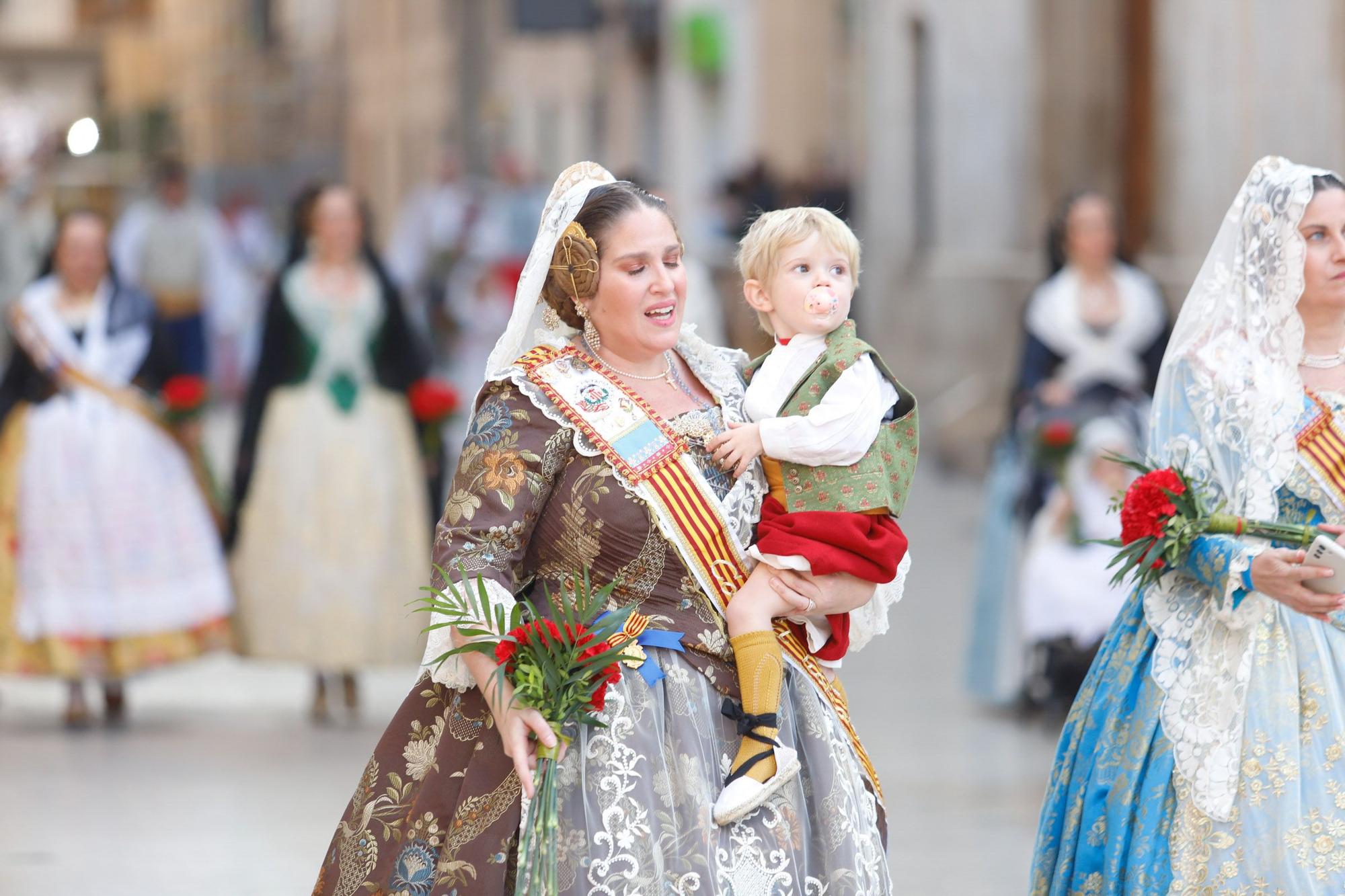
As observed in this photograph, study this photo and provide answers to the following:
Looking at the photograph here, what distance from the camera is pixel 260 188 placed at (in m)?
32.4

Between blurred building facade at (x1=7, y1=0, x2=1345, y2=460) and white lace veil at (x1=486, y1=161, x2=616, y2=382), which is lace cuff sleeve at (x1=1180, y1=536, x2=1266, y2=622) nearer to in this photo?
white lace veil at (x1=486, y1=161, x2=616, y2=382)

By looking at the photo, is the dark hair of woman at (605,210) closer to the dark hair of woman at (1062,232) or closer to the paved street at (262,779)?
the paved street at (262,779)

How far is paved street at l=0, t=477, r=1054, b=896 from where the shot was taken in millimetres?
6305

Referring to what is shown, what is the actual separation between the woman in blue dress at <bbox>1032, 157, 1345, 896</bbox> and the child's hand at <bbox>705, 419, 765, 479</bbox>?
984mm

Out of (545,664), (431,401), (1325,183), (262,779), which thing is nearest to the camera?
(545,664)

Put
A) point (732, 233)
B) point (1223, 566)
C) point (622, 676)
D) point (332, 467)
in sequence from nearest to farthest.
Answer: point (622, 676)
point (1223, 566)
point (332, 467)
point (732, 233)

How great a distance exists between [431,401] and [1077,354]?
2.38 m

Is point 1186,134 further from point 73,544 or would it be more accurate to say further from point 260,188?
point 260,188

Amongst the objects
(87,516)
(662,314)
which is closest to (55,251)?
(87,516)

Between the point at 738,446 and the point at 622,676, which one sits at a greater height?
the point at 738,446

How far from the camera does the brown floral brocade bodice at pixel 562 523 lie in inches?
146

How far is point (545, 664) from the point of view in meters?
3.60

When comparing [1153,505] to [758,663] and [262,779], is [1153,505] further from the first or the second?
[262,779]
